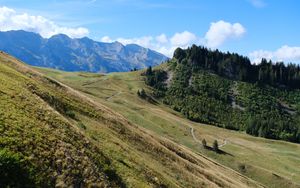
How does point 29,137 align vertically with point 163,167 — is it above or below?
above

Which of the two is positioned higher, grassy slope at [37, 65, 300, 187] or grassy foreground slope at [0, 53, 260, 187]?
grassy foreground slope at [0, 53, 260, 187]

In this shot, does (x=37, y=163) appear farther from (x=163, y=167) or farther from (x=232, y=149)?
(x=232, y=149)

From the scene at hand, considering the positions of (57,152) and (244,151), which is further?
(244,151)

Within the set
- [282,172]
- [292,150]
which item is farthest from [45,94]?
[292,150]

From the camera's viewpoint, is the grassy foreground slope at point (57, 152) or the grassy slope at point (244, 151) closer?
the grassy foreground slope at point (57, 152)

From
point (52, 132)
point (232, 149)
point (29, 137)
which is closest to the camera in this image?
point (29, 137)

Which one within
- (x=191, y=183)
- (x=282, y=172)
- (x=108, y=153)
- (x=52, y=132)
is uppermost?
(x=52, y=132)

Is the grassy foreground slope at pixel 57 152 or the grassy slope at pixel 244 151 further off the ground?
the grassy foreground slope at pixel 57 152

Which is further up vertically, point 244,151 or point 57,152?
point 57,152

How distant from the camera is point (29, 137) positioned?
25.8 metres

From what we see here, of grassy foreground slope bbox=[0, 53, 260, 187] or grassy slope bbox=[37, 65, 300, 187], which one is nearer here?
grassy foreground slope bbox=[0, 53, 260, 187]

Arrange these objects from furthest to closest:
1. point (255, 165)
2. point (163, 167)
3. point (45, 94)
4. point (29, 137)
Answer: point (255, 165), point (163, 167), point (45, 94), point (29, 137)

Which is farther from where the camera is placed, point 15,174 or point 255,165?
point 255,165

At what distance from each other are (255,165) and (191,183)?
318 feet
